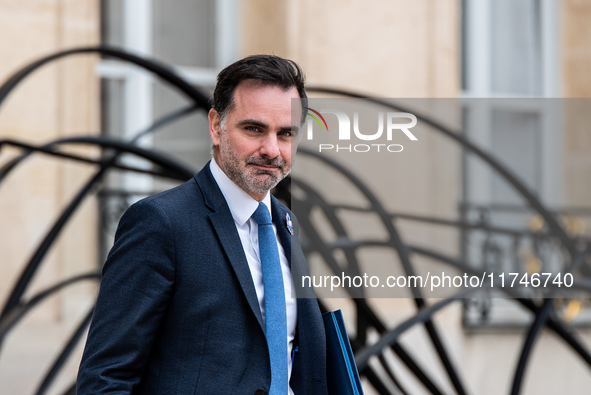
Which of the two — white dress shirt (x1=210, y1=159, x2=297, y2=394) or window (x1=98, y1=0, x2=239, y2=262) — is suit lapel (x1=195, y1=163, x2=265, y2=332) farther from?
window (x1=98, y1=0, x2=239, y2=262)

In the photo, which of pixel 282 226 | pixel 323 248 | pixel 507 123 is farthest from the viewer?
pixel 507 123

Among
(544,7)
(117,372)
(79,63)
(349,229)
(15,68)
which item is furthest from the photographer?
(544,7)

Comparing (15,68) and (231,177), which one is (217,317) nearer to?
(231,177)

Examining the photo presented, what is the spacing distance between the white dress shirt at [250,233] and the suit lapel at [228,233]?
0.01m

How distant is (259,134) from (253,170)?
0.16 feet

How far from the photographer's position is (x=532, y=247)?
7449 millimetres

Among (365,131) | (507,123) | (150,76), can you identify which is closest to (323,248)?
(365,131)

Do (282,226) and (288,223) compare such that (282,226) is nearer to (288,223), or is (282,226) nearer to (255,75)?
(288,223)

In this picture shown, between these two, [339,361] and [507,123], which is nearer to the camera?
[339,361]

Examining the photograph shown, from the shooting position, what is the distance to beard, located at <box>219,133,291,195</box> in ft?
3.84

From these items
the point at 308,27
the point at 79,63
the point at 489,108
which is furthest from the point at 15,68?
the point at 489,108

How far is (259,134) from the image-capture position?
117 cm

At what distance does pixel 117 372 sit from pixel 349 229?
4283 millimetres

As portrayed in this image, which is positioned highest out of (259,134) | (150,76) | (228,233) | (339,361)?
(150,76)
